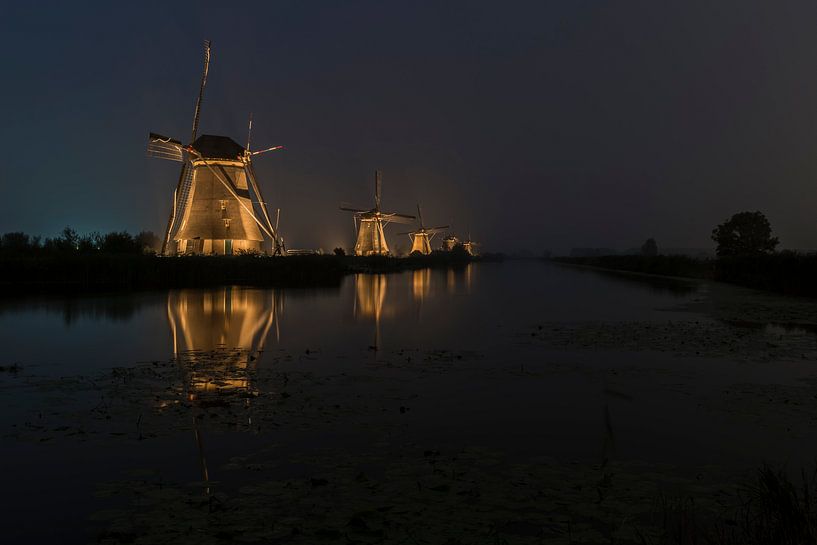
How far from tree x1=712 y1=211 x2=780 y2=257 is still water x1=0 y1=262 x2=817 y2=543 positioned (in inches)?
1597

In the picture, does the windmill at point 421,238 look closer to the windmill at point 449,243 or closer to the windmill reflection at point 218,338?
the windmill at point 449,243

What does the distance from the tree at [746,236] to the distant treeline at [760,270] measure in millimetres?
4091

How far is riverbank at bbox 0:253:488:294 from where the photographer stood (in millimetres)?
33750

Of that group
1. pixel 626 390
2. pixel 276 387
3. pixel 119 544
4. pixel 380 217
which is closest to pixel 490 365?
pixel 626 390

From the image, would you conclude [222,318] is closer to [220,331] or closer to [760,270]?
[220,331]

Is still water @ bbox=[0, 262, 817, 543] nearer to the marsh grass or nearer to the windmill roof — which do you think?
the marsh grass

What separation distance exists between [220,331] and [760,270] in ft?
120

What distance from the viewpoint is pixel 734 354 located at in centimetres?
1337

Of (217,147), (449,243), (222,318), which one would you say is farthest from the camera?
(449,243)

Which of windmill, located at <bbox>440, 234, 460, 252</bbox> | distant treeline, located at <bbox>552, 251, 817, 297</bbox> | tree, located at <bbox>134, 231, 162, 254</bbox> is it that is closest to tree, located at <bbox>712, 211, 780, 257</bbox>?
distant treeline, located at <bbox>552, 251, 817, 297</bbox>

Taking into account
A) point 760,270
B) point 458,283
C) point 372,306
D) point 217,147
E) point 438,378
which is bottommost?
point 438,378

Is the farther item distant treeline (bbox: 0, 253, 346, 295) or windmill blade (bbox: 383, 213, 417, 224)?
windmill blade (bbox: 383, 213, 417, 224)

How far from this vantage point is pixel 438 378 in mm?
10938

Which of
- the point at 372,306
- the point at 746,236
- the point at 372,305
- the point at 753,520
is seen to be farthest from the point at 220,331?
the point at 746,236
